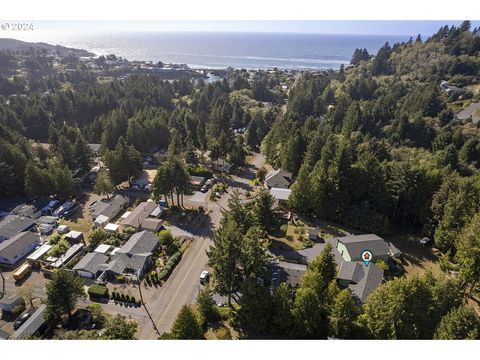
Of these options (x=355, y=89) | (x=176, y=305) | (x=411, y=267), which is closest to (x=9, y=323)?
(x=176, y=305)

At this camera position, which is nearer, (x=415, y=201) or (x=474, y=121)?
(x=415, y=201)

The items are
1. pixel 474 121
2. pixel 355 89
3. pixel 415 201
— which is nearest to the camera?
pixel 415 201

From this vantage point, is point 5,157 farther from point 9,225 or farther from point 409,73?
point 409,73

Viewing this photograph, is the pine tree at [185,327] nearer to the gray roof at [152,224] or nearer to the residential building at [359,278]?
the residential building at [359,278]

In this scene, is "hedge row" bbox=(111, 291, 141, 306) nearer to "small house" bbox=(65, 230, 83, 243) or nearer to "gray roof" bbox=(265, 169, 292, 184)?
"small house" bbox=(65, 230, 83, 243)

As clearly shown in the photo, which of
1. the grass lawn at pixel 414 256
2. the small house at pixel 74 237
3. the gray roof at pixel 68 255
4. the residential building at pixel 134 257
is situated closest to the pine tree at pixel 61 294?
the residential building at pixel 134 257

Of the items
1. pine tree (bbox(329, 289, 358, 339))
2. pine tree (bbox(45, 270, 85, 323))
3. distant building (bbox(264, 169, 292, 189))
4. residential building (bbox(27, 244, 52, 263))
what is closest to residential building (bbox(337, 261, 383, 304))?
pine tree (bbox(329, 289, 358, 339))

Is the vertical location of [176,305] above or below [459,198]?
below
